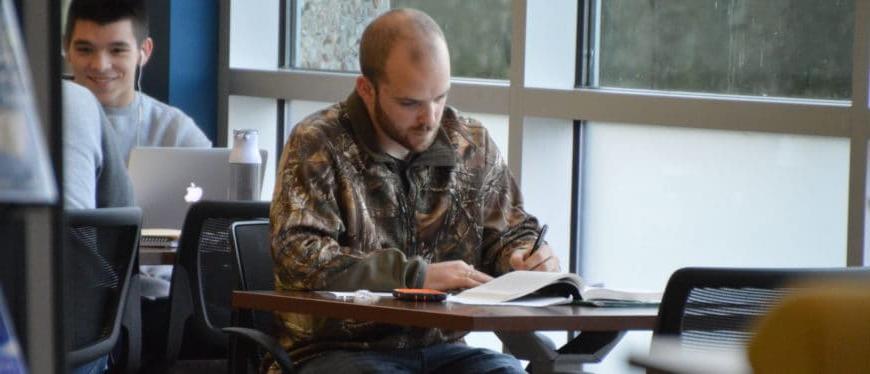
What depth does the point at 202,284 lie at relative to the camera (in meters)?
3.99

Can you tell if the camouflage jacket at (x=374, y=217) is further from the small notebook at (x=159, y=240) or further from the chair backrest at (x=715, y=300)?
the small notebook at (x=159, y=240)

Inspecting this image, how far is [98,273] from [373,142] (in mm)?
926

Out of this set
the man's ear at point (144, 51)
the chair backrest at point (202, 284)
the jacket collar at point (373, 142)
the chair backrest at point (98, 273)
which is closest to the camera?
the jacket collar at point (373, 142)

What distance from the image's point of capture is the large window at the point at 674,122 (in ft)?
13.5

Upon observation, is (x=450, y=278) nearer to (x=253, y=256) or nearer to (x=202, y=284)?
(x=253, y=256)

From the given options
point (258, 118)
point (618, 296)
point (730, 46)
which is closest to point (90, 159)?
point (618, 296)

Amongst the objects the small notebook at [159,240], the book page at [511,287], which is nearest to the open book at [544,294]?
the book page at [511,287]

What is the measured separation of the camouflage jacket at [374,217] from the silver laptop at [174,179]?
5.33 ft

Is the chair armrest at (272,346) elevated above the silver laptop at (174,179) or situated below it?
below

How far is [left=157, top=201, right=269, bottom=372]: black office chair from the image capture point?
154 inches

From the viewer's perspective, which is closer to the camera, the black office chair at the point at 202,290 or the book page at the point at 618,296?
the book page at the point at 618,296

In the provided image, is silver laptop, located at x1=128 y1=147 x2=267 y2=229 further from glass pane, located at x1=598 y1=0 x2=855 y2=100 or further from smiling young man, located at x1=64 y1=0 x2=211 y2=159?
glass pane, located at x1=598 y1=0 x2=855 y2=100

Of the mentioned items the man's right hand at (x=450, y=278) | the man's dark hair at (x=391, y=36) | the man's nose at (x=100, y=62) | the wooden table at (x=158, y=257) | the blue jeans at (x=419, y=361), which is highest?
the man's nose at (x=100, y=62)

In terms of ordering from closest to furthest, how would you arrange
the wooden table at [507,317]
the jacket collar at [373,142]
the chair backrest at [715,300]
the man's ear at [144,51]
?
the chair backrest at [715,300] < the wooden table at [507,317] < the jacket collar at [373,142] < the man's ear at [144,51]
